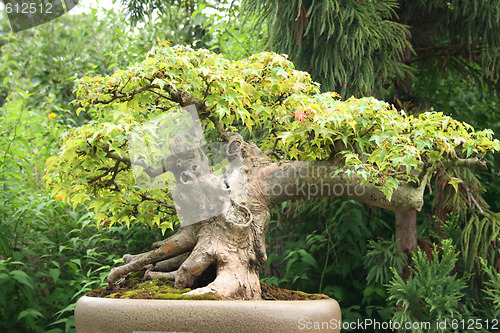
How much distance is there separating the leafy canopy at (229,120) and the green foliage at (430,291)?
2.07 ft

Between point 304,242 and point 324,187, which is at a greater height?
point 324,187

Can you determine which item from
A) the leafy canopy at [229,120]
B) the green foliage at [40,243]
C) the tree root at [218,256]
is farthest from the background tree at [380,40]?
the green foliage at [40,243]

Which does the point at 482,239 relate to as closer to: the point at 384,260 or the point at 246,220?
the point at 384,260

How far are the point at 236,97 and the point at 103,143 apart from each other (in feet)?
1.27

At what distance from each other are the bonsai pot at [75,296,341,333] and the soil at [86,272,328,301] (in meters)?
0.07

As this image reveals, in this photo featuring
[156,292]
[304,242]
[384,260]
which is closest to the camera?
[156,292]

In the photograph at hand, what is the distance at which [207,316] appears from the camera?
3.13 ft

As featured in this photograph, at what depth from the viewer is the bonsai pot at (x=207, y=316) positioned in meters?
0.95

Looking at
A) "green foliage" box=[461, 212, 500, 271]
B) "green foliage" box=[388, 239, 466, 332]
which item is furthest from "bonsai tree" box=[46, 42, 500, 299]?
"green foliage" box=[461, 212, 500, 271]

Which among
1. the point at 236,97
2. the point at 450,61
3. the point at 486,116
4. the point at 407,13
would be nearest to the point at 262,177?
the point at 236,97

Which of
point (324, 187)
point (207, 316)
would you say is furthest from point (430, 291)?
point (207, 316)

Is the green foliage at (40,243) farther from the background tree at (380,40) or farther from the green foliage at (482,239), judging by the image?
the green foliage at (482,239)

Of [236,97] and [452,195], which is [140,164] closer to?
[236,97]

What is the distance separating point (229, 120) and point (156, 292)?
582 mm
